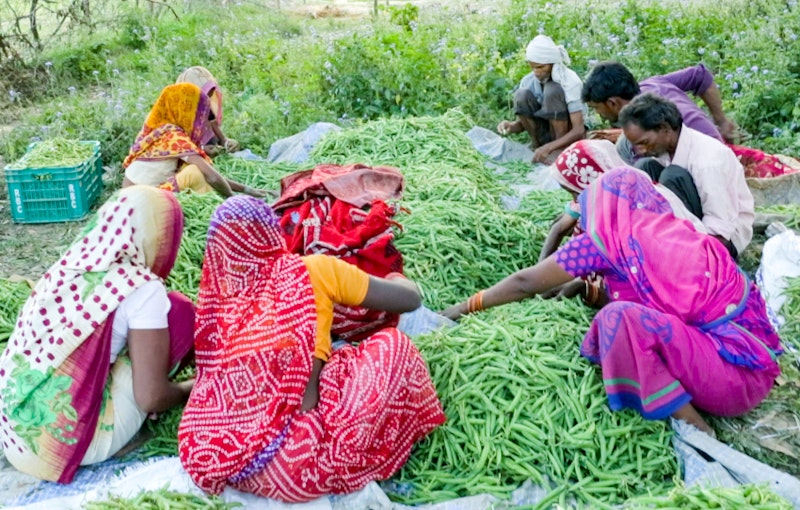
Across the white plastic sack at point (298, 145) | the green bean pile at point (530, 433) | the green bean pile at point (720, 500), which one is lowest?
the white plastic sack at point (298, 145)

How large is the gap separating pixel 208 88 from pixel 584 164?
368 centimetres

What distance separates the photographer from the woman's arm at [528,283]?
10.5ft

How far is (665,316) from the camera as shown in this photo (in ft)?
9.55

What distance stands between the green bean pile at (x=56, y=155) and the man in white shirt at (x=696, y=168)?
390 cm

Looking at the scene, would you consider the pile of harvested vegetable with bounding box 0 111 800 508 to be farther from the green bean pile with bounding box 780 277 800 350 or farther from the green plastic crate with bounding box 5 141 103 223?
A: the green plastic crate with bounding box 5 141 103 223

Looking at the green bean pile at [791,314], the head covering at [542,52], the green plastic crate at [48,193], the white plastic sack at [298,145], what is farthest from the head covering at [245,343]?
the head covering at [542,52]

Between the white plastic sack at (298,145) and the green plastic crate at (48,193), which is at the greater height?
the white plastic sack at (298,145)

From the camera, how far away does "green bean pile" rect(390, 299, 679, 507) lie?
2.85m

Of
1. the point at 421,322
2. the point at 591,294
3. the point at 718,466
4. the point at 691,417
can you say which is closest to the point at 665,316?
the point at 691,417

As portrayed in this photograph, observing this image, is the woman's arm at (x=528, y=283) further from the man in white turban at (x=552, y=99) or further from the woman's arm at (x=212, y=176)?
the man in white turban at (x=552, y=99)

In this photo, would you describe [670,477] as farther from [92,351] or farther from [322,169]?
[322,169]

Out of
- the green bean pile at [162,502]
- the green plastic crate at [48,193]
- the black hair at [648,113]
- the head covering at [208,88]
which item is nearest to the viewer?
the green bean pile at [162,502]

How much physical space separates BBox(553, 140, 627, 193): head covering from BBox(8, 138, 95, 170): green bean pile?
3516 millimetres

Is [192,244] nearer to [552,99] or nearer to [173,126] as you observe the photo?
[173,126]
